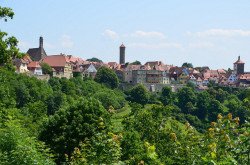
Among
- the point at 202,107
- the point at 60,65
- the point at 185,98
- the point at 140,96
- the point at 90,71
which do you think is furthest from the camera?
the point at 90,71

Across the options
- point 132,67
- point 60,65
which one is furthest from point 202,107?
point 60,65

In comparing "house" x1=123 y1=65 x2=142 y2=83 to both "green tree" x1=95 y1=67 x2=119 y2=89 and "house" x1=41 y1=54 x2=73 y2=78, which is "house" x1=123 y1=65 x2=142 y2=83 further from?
"green tree" x1=95 y1=67 x2=119 y2=89

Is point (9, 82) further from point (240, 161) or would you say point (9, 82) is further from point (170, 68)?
point (170, 68)

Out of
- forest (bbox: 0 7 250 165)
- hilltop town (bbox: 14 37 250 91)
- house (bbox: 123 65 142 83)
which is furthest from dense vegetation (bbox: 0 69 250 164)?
house (bbox: 123 65 142 83)

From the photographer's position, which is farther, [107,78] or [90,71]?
[90,71]

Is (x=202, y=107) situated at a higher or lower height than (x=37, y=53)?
lower

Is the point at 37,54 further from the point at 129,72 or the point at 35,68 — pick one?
the point at 35,68

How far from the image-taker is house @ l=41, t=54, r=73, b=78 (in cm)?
10994

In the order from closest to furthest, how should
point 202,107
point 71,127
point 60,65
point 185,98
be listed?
point 71,127 → point 202,107 → point 185,98 → point 60,65

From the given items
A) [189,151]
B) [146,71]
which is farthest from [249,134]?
[146,71]

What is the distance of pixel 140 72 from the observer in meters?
122

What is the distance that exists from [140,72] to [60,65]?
2112 cm

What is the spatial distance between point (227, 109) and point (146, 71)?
31.7m

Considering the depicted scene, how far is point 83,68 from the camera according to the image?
126 metres
